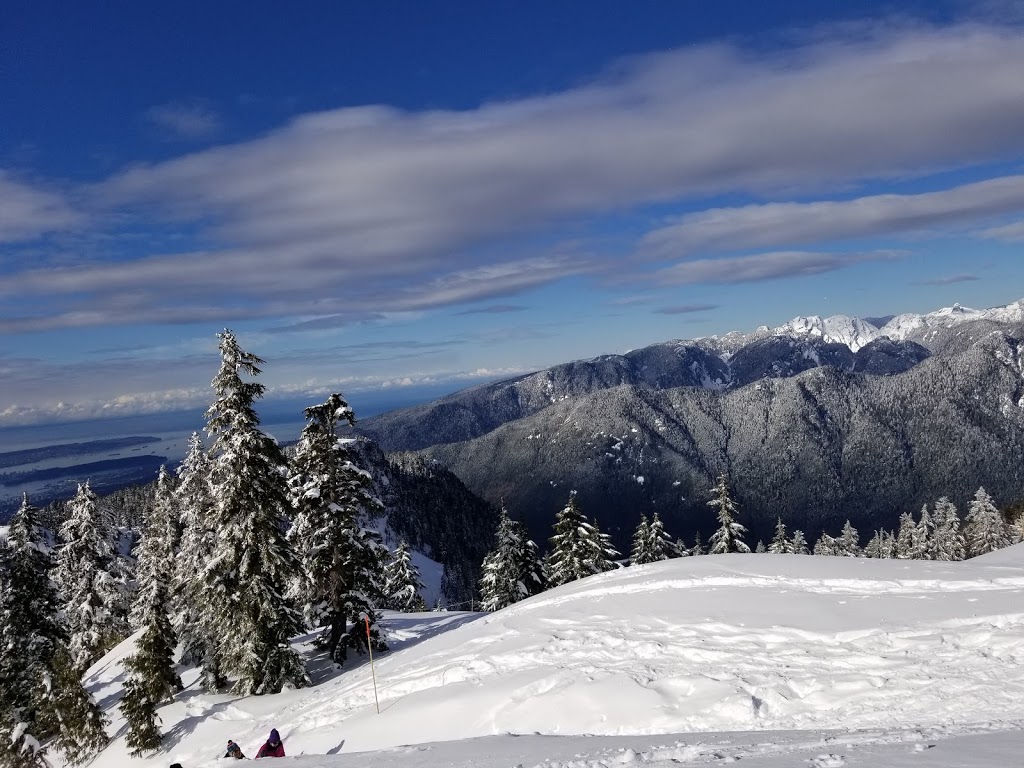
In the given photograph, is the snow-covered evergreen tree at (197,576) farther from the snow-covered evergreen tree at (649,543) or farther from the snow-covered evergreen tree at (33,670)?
the snow-covered evergreen tree at (649,543)

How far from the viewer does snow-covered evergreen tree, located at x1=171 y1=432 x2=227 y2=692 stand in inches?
889

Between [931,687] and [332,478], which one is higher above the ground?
[332,478]

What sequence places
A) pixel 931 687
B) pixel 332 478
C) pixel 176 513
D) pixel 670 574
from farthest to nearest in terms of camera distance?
pixel 176 513 < pixel 332 478 < pixel 670 574 < pixel 931 687

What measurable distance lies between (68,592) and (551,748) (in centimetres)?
4099

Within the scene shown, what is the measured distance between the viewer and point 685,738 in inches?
398

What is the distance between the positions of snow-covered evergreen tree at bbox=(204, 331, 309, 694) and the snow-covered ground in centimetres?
131

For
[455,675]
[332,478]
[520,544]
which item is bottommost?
[520,544]

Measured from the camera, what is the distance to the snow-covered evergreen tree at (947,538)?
188ft

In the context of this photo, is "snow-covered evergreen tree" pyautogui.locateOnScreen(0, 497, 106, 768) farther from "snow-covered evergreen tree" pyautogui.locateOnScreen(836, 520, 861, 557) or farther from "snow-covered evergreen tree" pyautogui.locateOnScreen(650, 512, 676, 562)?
"snow-covered evergreen tree" pyautogui.locateOnScreen(836, 520, 861, 557)

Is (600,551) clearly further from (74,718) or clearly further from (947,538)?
(947,538)

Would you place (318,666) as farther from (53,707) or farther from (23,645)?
(23,645)

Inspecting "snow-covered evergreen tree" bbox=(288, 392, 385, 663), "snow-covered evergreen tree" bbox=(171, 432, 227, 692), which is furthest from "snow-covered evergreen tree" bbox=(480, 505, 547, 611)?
"snow-covered evergreen tree" bbox=(171, 432, 227, 692)

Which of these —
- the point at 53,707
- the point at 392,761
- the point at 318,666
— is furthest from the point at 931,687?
the point at 53,707

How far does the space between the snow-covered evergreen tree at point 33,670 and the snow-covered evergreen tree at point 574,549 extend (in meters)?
25.5
